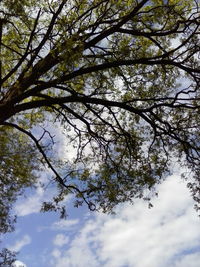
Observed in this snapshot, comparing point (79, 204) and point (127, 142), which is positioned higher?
point (127, 142)

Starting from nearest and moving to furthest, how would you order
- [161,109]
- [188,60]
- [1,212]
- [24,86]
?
1. [24,86]
2. [188,60]
3. [161,109]
4. [1,212]

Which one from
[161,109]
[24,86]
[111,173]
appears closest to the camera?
[24,86]

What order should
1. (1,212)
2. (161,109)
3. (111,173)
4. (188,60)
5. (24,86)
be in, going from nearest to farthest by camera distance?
(24,86) → (188,60) → (161,109) → (111,173) → (1,212)

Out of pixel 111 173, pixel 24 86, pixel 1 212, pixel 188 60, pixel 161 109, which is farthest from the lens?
pixel 1 212

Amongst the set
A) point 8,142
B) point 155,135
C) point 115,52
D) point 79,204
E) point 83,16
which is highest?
point 8,142

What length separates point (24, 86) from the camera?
28.5ft

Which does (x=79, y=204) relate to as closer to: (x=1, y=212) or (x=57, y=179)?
(x=57, y=179)

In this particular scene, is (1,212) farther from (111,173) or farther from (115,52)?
(115,52)

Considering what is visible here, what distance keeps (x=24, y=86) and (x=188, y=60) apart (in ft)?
17.1

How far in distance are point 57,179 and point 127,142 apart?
2.73 m

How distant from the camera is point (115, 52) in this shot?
11.1m

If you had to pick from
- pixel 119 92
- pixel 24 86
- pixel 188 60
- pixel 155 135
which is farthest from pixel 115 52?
pixel 24 86

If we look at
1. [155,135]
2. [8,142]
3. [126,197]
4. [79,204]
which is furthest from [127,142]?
[8,142]

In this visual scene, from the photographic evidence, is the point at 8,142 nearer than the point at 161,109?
No
